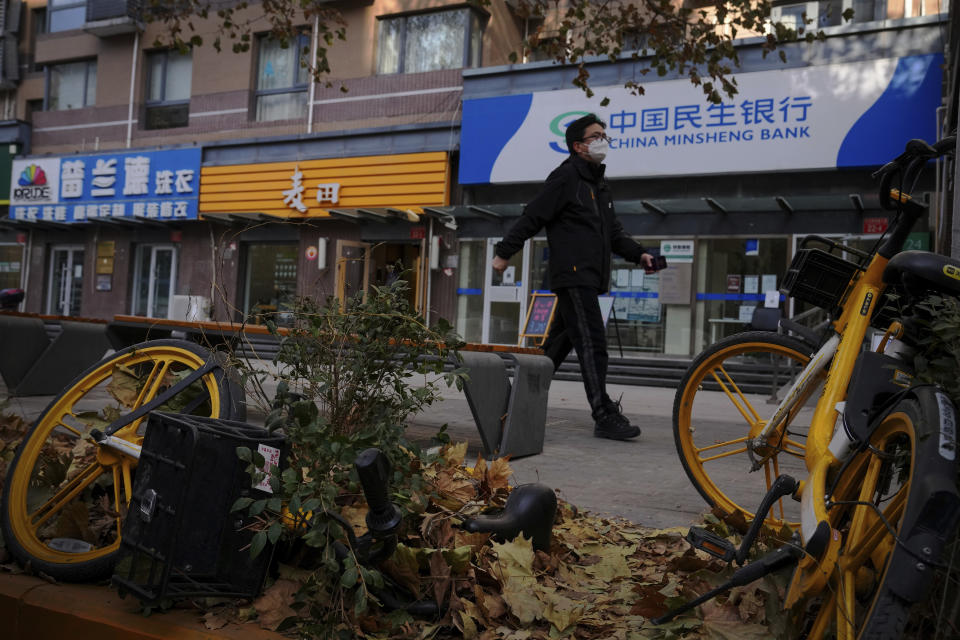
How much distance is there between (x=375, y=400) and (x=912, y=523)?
171 centimetres

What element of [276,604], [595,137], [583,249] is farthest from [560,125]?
[276,604]

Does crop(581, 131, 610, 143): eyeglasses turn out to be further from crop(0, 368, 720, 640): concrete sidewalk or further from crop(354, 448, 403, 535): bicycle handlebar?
crop(354, 448, 403, 535): bicycle handlebar

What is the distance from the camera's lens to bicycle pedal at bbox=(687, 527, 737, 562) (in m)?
2.18

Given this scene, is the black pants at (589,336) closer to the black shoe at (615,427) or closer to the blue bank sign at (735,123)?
the black shoe at (615,427)

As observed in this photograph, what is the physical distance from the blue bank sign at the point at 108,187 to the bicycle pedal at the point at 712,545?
19920 millimetres

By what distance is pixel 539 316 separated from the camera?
46.8 ft

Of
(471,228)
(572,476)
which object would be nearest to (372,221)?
(471,228)

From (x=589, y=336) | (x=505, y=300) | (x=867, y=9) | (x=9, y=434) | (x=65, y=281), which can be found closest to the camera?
(x=9, y=434)

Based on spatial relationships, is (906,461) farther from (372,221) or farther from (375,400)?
(372,221)

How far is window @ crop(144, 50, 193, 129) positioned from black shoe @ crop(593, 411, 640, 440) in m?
19.0

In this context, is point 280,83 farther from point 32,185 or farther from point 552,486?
point 552,486

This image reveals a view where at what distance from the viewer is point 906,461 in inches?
70.0

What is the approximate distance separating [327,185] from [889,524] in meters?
17.9

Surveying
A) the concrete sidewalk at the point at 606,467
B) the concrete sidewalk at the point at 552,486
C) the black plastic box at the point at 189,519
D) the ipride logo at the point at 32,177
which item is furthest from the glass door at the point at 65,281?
the black plastic box at the point at 189,519
